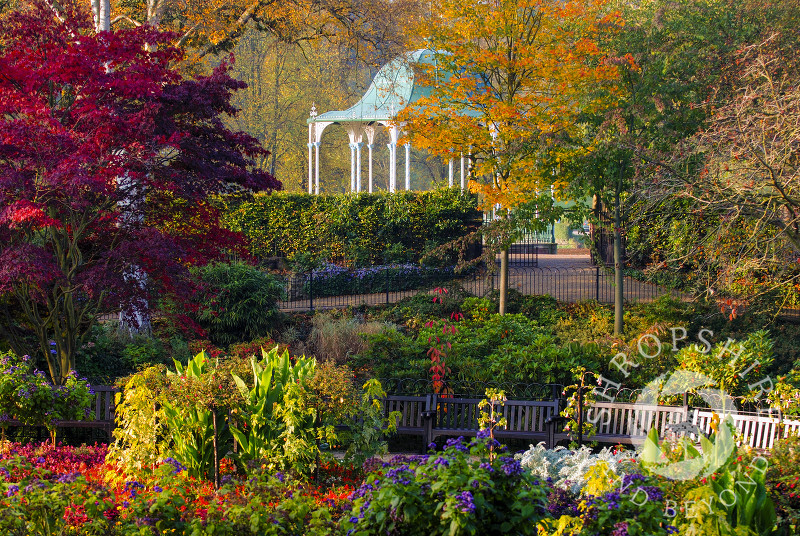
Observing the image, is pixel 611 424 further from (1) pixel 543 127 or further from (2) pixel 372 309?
(2) pixel 372 309

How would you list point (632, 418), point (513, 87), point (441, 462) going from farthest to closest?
point (513, 87)
point (632, 418)
point (441, 462)

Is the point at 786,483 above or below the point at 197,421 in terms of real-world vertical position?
below

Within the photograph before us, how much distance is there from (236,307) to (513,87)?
6.00m

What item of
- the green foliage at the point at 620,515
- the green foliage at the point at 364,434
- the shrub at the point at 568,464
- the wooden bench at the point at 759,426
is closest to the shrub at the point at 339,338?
the green foliage at the point at 364,434

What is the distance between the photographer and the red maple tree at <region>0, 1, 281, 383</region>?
6.45 metres

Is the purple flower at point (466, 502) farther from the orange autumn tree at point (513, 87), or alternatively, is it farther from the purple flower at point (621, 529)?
the orange autumn tree at point (513, 87)

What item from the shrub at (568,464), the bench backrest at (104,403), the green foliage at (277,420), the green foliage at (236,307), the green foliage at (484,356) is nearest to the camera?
the shrub at (568,464)

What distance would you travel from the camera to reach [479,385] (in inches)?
328

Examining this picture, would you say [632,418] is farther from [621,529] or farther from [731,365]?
[621,529]

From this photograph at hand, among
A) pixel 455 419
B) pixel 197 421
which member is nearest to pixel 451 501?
pixel 197 421

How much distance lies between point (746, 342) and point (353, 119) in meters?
15.5

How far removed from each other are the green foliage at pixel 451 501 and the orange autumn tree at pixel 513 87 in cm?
781

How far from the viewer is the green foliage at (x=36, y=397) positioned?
580 cm

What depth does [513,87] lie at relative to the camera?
39.7ft
